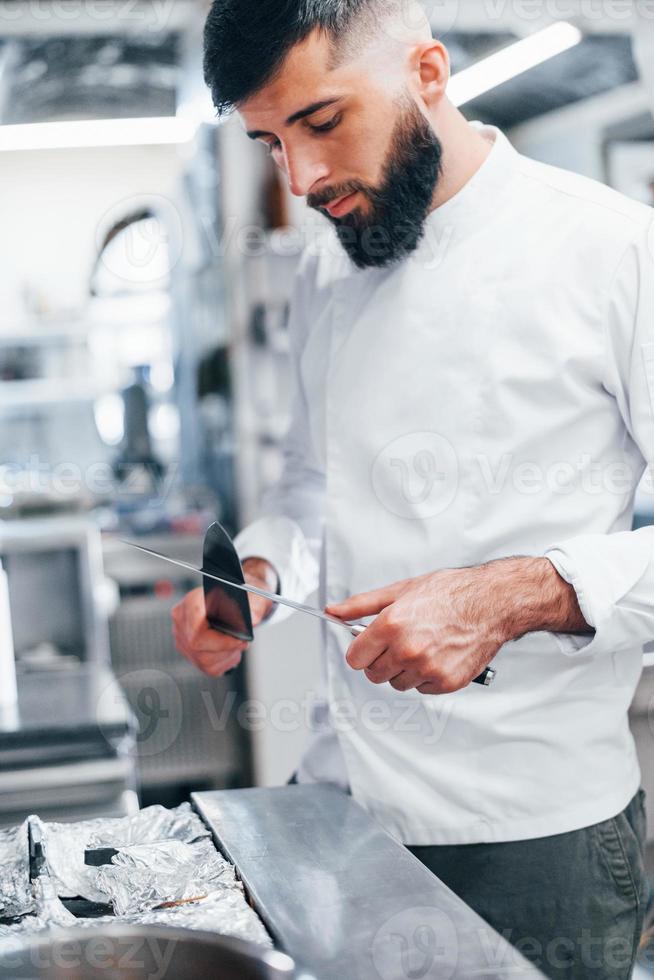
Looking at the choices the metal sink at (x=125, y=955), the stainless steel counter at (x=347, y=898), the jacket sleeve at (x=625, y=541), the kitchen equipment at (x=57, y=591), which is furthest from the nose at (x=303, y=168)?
the kitchen equipment at (x=57, y=591)

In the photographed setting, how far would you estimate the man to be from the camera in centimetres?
115

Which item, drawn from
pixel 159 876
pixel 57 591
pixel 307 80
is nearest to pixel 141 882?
pixel 159 876

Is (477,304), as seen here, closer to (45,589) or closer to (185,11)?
(45,589)

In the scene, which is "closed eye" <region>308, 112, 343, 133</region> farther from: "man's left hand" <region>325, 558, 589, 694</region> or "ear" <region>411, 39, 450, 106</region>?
"man's left hand" <region>325, 558, 589, 694</region>

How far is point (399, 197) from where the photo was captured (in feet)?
4.04

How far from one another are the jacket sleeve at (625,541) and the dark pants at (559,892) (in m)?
0.27

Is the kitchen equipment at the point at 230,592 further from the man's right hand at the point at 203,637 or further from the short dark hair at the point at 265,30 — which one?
the short dark hair at the point at 265,30

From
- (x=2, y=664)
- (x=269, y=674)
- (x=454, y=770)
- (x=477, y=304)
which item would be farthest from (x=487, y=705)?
(x=269, y=674)

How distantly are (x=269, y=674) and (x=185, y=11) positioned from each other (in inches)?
123

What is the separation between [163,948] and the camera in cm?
75

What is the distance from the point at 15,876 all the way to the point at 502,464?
67cm

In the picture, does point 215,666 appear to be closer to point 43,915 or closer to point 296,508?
point 296,508

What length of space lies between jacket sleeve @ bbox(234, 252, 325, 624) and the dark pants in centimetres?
42

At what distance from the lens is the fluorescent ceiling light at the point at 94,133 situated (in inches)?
210
